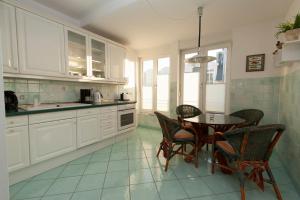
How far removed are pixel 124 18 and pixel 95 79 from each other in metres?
1.29

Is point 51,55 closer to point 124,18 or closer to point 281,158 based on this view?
point 124,18

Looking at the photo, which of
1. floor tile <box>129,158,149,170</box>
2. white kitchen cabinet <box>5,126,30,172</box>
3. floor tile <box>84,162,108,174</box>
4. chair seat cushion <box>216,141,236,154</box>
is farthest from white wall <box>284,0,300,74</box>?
white kitchen cabinet <box>5,126,30,172</box>

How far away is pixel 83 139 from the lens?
248 cm

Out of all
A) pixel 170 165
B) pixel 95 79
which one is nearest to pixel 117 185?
pixel 170 165

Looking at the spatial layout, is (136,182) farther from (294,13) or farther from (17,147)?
(294,13)

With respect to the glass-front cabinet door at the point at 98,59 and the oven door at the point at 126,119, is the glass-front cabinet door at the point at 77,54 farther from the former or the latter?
the oven door at the point at 126,119

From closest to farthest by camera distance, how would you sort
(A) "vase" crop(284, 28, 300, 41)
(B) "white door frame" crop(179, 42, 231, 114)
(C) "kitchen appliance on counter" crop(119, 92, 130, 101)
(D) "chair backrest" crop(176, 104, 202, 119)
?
(A) "vase" crop(284, 28, 300, 41) < (D) "chair backrest" crop(176, 104, 202, 119) < (B) "white door frame" crop(179, 42, 231, 114) < (C) "kitchen appliance on counter" crop(119, 92, 130, 101)

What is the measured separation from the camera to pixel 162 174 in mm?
1972

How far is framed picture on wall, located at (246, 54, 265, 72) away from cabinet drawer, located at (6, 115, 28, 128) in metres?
3.72

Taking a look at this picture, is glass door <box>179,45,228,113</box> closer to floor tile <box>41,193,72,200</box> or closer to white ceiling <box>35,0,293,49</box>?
white ceiling <box>35,0,293,49</box>

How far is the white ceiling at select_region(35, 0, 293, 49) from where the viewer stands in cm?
215

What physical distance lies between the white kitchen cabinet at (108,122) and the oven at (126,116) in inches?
4.4

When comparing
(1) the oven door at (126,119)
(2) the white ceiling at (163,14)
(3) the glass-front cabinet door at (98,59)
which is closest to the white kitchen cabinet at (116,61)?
(3) the glass-front cabinet door at (98,59)

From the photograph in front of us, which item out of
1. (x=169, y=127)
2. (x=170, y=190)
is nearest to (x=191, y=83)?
(x=169, y=127)
